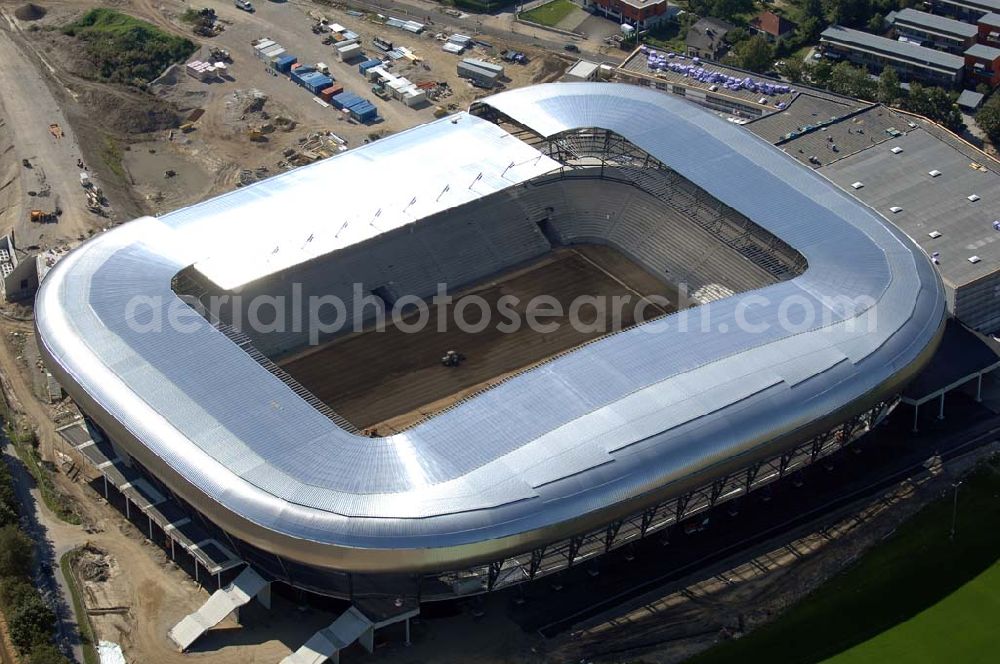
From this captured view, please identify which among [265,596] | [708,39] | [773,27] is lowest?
[265,596]

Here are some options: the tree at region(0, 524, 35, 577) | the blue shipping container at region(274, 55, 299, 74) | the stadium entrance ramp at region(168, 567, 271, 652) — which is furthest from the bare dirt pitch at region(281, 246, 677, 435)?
the blue shipping container at region(274, 55, 299, 74)

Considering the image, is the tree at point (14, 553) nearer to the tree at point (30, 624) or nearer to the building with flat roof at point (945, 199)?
the tree at point (30, 624)

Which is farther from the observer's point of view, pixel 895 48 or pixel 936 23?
pixel 936 23

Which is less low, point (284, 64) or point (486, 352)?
point (486, 352)

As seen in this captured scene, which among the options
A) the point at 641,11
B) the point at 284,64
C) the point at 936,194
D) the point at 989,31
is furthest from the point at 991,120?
the point at 284,64

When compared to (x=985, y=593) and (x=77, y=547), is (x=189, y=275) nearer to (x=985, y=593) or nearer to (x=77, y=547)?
(x=77, y=547)

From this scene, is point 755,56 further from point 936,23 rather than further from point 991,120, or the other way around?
point 991,120

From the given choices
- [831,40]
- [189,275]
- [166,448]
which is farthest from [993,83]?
[166,448]
